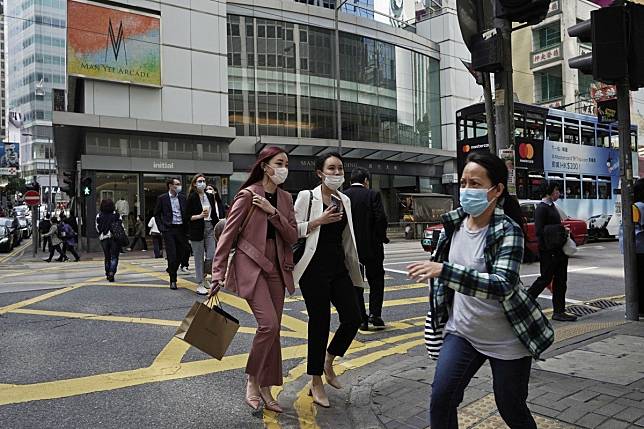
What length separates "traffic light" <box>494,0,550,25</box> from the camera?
4105 mm

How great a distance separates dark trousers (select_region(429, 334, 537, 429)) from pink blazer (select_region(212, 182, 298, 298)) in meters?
1.65

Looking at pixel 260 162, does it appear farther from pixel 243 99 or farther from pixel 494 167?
pixel 243 99

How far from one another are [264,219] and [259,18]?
1136 inches

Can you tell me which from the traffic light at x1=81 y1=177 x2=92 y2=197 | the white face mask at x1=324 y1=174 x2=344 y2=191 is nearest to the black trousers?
the white face mask at x1=324 y1=174 x2=344 y2=191

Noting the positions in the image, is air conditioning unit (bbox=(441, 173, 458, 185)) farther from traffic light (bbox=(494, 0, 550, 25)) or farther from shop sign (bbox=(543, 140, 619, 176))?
traffic light (bbox=(494, 0, 550, 25))

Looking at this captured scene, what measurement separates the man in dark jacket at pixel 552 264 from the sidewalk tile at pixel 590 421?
3545mm

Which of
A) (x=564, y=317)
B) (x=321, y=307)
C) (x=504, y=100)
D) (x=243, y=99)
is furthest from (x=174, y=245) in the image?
(x=243, y=99)

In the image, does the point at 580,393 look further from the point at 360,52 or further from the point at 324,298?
the point at 360,52

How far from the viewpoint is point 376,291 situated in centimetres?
638

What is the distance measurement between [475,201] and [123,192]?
23653mm

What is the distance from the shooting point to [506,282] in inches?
90.4

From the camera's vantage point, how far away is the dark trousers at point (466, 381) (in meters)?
2.42

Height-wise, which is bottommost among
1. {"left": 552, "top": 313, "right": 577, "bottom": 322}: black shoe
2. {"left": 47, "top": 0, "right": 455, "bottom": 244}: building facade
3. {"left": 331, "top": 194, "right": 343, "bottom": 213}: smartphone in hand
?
{"left": 552, "top": 313, "right": 577, "bottom": 322}: black shoe

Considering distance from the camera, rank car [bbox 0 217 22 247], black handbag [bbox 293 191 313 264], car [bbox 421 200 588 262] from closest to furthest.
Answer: black handbag [bbox 293 191 313 264], car [bbox 421 200 588 262], car [bbox 0 217 22 247]
